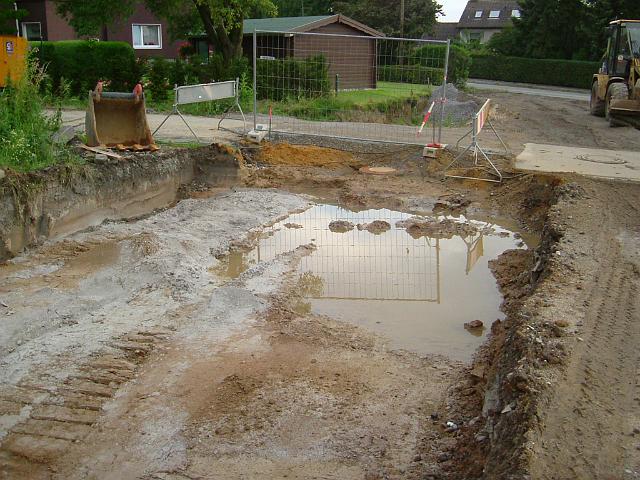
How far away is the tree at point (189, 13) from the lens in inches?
820

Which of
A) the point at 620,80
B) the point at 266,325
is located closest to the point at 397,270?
the point at 266,325

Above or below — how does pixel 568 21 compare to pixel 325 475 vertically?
above

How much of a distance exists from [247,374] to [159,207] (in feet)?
20.5

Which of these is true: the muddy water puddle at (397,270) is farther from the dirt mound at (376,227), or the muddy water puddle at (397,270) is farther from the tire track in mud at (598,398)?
the tire track in mud at (598,398)

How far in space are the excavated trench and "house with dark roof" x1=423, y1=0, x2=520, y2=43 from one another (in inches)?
2231

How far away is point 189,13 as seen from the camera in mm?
23938

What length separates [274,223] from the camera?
10680mm

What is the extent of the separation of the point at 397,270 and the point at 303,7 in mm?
57710

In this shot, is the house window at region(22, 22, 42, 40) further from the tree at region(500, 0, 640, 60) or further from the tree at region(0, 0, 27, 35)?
the tree at region(500, 0, 640, 60)

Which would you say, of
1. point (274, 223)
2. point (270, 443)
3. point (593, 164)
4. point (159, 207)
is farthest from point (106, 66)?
point (270, 443)

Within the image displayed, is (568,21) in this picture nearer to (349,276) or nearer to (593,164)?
(593,164)

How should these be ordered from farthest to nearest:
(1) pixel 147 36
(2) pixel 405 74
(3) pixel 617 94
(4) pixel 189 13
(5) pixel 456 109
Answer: (1) pixel 147 36 < (4) pixel 189 13 < (5) pixel 456 109 < (3) pixel 617 94 < (2) pixel 405 74

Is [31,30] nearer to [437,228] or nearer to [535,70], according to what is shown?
[535,70]

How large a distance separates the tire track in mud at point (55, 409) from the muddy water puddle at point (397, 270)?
7.45ft
